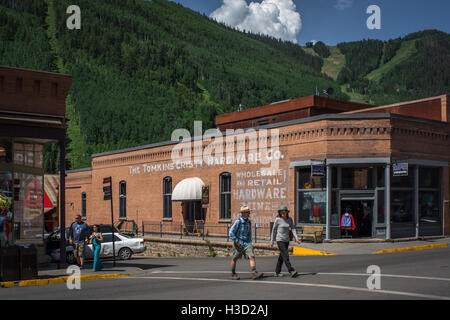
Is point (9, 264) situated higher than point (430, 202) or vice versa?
point (430, 202)

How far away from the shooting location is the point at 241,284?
12.6 m

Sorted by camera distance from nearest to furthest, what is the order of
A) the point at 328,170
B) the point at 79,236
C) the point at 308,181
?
the point at 79,236 → the point at 328,170 → the point at 308,181

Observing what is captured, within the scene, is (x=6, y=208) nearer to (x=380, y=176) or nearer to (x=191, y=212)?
(x=380, y=176)

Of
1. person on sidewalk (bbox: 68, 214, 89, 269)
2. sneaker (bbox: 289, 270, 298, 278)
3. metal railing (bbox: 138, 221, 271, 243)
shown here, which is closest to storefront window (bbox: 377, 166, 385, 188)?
metal railing (bbox: 138, 221, 271, 243)

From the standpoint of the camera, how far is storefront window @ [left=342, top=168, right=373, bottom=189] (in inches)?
1045

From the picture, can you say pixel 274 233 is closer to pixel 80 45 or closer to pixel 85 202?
pixel 85 202

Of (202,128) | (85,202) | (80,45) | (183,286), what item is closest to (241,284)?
(183,286)

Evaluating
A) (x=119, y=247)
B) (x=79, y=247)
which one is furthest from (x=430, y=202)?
(x=79, y=247)

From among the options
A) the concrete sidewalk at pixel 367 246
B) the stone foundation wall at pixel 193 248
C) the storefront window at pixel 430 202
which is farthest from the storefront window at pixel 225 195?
the storefront window at pixel 430 202

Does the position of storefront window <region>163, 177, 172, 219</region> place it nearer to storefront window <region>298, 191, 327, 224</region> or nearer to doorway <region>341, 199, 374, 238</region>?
storefront window <region>298, 191, 327, 224</region>

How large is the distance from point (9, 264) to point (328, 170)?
16.5 metres

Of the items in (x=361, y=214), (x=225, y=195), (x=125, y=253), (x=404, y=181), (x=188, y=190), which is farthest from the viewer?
(x=188, y=190)

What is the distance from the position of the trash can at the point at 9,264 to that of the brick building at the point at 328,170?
15.7 metres

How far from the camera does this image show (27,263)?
14539 millimetres
